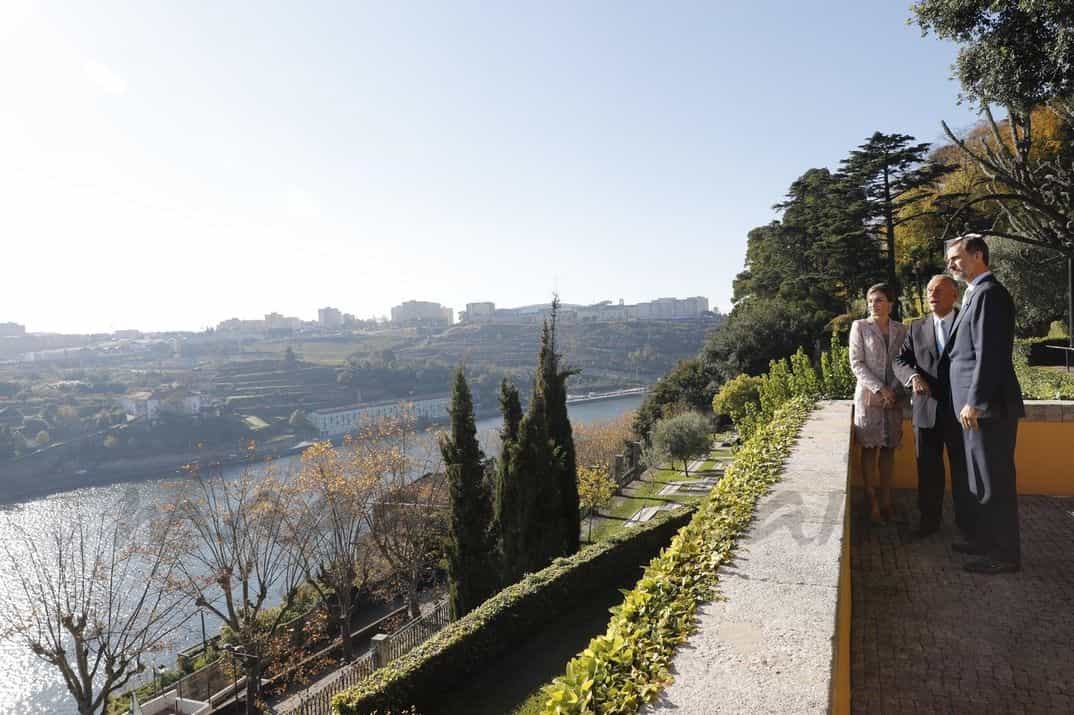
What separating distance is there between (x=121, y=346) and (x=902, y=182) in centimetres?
12152

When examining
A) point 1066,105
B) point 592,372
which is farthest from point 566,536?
point 592,372

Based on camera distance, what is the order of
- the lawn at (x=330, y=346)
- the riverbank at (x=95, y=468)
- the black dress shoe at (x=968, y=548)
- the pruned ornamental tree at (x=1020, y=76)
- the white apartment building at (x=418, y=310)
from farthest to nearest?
the white apartment building at (x=418, y=310) → the lawn at (x=330, y=346) → the riverbank at (x=95, y=468) → the pruned ornamental tree at (x=1020, y=76) → the black dress shoe at (x=968, y=548)

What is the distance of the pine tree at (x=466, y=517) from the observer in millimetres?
14234

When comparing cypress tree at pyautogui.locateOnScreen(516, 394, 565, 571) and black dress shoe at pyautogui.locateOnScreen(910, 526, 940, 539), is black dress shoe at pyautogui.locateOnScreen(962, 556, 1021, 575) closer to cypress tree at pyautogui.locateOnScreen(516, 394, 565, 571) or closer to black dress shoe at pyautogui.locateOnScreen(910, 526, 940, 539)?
black dress shoe at pyautogui.locateOnScreen(910, 526, 940, 539)

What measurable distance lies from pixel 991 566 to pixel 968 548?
0.79 ft

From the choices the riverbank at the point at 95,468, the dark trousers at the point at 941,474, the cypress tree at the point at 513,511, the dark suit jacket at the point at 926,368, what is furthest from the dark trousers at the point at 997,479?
the riverbank at the point at 95,468

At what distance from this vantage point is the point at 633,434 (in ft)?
120

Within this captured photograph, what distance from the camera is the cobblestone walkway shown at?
253 cm

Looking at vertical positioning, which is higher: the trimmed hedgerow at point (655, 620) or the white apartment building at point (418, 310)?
the white apartment building at point (418, 310)

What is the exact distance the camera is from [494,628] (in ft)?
26.5

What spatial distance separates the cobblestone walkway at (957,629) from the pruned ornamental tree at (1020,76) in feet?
19.7

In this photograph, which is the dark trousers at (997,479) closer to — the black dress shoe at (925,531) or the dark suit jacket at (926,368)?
the dark suit jacket at (926,368)

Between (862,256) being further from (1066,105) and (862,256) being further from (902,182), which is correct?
(1066,105)

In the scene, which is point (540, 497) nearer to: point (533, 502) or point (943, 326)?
point (533, 502)
